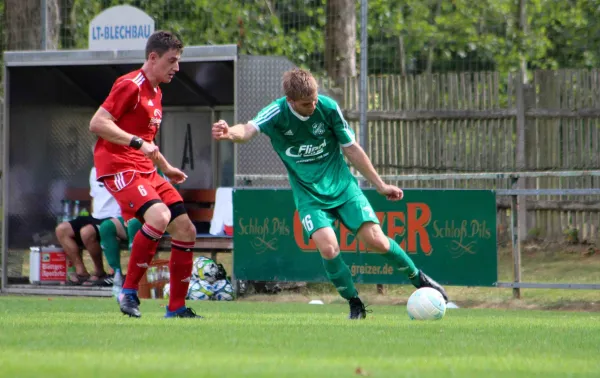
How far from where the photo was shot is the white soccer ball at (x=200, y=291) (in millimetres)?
14344

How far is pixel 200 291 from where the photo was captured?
14375 mm

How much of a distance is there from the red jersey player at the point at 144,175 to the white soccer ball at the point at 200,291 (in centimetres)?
471

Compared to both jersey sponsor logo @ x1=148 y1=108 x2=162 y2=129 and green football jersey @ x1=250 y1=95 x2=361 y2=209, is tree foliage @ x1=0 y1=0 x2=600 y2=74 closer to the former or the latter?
jersey sponsor logo @ x1=148 y1=108 x2=162 y2=129

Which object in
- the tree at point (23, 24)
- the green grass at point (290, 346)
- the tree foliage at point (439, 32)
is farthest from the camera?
the tree foliage at point (439, 32)

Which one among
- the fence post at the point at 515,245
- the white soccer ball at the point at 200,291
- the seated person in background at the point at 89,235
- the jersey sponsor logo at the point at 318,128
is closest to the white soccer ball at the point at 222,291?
the white soccer ball at the point at 200,291

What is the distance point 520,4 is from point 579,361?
93.9ft

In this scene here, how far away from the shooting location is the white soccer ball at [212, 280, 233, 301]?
14.4 metres

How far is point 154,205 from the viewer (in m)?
9.29

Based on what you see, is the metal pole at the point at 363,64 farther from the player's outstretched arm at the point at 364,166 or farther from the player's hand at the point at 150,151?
the player's hand at the point at 150,151

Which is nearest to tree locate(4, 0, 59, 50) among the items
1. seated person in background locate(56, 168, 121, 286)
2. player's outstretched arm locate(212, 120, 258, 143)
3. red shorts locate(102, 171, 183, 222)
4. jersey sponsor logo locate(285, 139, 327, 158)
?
seated person in background locate(56, 168, 121, 286)

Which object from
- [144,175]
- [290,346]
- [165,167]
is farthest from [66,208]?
[290,346]

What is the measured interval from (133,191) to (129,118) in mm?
600

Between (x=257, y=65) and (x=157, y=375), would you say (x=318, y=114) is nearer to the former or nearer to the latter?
(x=157, y=375)

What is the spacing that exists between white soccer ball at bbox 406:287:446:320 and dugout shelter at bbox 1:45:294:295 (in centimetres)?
602
